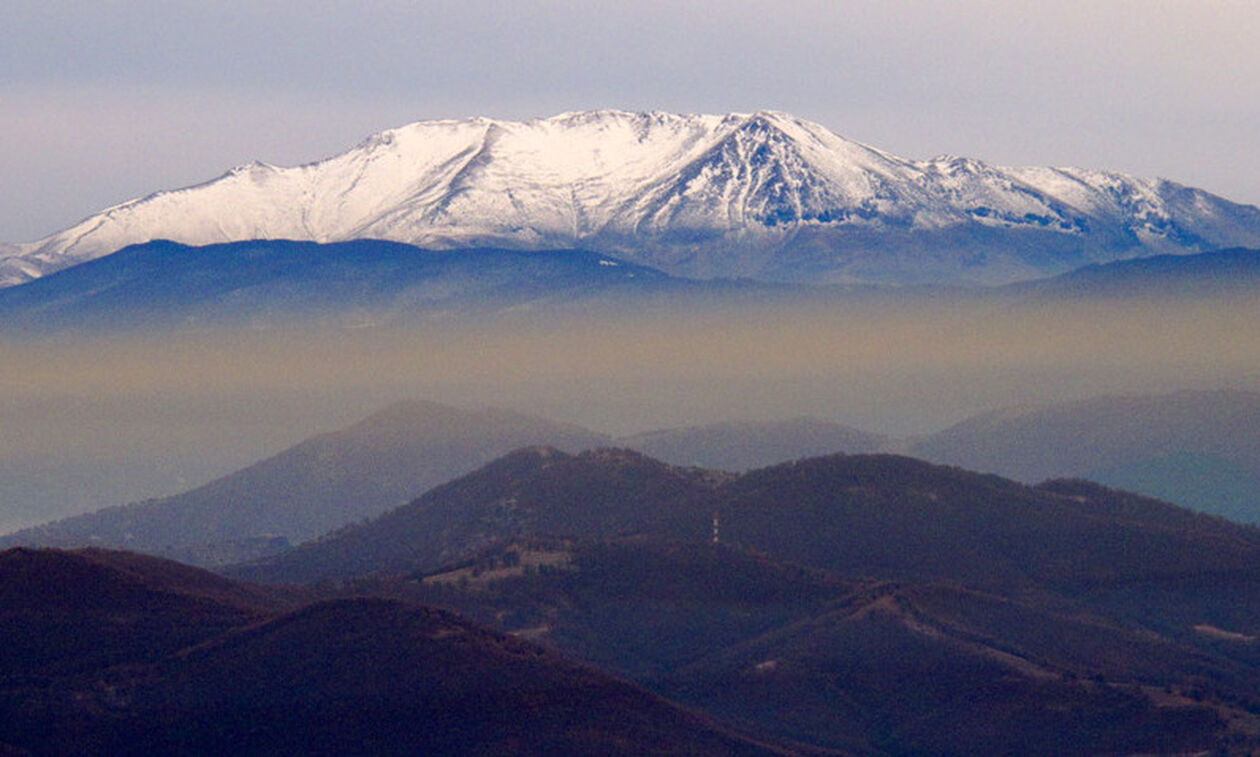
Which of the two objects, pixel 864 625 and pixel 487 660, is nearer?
pixel 487 660

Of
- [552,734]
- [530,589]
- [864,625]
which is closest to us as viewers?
[552,734]

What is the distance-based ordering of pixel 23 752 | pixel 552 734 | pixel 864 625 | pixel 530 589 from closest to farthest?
pixel 23 752, pixel 552 734, pixel 864 625, pixel 530 589

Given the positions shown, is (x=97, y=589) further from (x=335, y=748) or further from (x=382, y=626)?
(x=335, y=748)

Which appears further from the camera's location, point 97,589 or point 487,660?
point 97,589

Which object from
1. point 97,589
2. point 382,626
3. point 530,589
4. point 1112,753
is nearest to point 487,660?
point 382,626


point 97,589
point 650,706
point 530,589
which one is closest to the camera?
point 650,706

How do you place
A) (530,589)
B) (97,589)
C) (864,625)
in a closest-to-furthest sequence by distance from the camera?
1. (97,589)
2. (864,625)
3. (530,589)

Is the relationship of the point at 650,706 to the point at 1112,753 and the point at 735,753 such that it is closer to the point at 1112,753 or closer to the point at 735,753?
the point at 735,753

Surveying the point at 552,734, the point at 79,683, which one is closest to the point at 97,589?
the point at 79,683

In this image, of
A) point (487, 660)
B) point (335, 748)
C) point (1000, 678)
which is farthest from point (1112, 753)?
point (335, 748)
